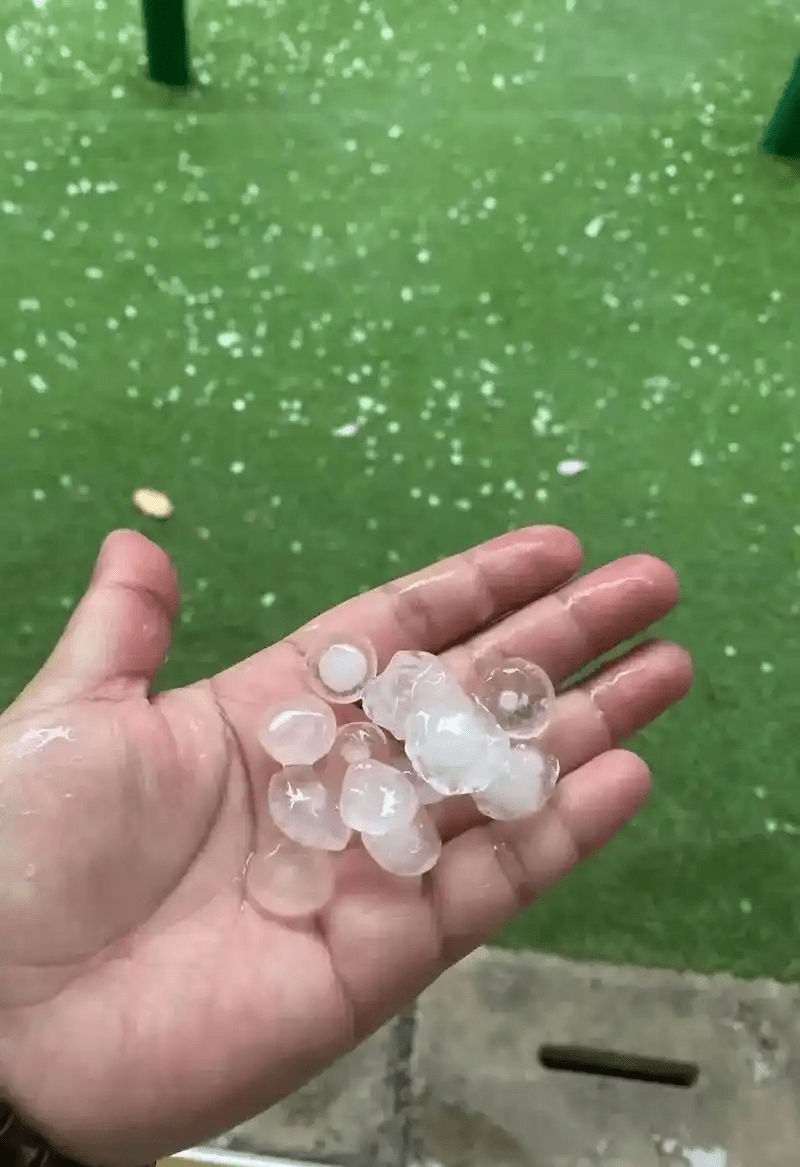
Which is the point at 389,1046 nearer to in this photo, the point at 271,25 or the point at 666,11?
the point at 271,25

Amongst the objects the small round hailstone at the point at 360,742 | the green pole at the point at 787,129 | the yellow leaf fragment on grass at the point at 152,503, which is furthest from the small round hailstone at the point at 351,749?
the green pole at the point at 787,129

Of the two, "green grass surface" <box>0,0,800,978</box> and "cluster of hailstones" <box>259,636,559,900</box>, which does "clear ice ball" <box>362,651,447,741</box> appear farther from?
"green grass surface" <box>0,0,800,978</box>

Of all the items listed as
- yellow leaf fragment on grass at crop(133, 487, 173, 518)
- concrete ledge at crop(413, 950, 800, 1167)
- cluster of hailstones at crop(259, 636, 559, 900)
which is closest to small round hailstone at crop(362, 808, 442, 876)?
cluster of hailstones at crop(259, 636, 559, 900)

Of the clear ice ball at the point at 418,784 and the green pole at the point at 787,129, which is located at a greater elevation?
the green pole at the point at 787,129

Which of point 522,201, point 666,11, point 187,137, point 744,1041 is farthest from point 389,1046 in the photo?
point 666,11

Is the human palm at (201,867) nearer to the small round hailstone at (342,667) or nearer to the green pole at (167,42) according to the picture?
the small round hailstone at (342,667)

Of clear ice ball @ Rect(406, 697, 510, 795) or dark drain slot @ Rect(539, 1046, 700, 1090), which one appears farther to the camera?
dark drain slot @ Rect(539, 1046, 700, 1090)
